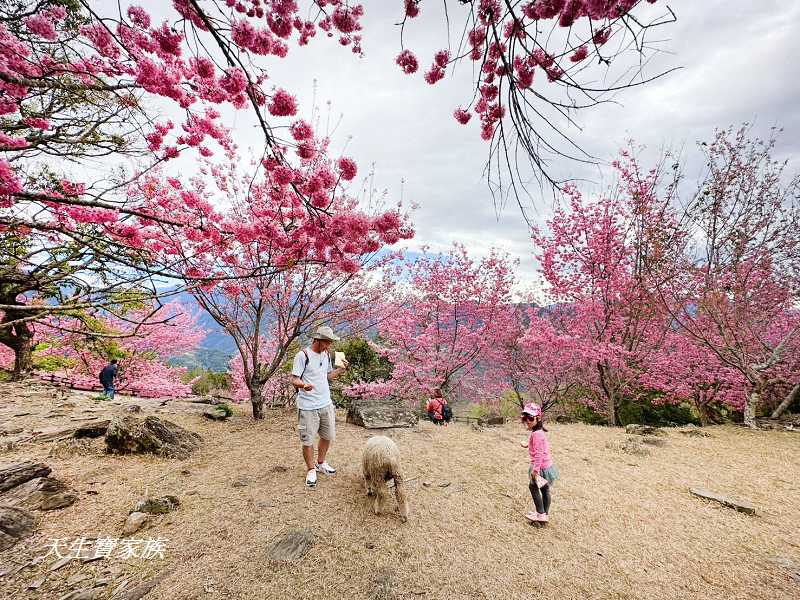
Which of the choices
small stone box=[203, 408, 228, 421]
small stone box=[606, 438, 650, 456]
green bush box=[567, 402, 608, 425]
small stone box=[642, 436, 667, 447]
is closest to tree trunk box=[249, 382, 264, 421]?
small stone box=[203, 408, 228, 421]

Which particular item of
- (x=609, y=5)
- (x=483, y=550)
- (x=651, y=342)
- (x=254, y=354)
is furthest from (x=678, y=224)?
(x=254, y=354)

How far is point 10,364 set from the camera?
13.2m

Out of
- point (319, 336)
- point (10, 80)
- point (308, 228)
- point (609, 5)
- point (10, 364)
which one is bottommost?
point (10, 364)

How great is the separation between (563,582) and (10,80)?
6305 mm

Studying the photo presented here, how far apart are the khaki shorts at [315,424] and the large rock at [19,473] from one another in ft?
9.14

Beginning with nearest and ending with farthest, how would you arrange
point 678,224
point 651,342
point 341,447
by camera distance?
point 341,447 < point 678,224 < point 651,342

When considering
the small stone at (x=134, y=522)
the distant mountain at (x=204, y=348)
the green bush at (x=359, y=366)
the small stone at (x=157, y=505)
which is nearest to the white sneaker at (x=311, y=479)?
the small stone at (x=157, y=505)

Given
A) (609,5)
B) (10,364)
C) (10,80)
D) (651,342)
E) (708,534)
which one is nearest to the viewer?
(609,5)

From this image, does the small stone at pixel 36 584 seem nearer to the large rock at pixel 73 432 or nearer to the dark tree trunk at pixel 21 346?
the large rock at pixel 73 432

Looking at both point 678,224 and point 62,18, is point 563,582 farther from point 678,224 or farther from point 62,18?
point 678,224

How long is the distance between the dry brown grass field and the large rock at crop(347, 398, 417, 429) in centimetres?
173

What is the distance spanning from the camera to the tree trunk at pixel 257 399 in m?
7.54

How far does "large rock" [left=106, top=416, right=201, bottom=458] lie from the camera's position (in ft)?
15.2

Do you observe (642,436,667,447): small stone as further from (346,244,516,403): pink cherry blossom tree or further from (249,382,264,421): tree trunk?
(249,382,264,421): tree trunk
